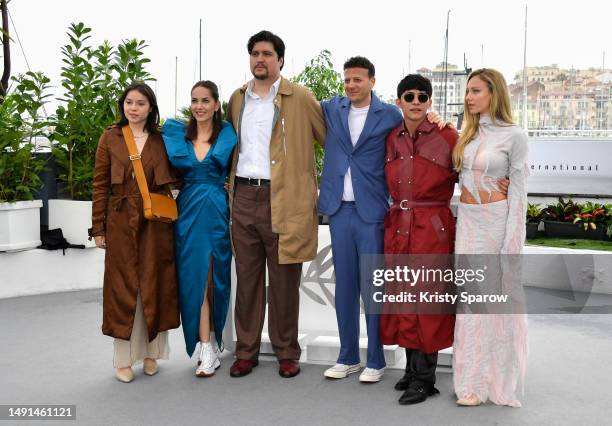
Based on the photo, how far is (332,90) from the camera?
289 inches

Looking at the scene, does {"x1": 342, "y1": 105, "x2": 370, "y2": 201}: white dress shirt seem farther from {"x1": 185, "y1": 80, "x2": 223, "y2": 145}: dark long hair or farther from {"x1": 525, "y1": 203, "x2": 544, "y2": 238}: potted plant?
{"x1": 525, "y1": 203, "x2": 544, "y2": 238}: potted plant

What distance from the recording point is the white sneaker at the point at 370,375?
132 inches

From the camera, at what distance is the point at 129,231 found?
3367mm

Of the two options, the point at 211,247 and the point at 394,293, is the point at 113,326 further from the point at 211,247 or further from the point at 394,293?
the point at 394,293

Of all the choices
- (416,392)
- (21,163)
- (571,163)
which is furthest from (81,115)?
(571,163)

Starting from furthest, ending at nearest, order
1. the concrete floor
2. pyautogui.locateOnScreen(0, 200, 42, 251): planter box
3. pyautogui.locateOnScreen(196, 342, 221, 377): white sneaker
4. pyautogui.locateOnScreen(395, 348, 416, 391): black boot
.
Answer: pyautogui.locateOnScreen(0, 200, 42, 251): planter box → pyautogui.locateOnScreen(196, 342, 221, 377): white sneaker → pyautogui.locateOnScreen(395, 348, 416, 391): black boot → the concrete floor

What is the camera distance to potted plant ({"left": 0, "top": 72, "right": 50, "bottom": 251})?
17.2 ft

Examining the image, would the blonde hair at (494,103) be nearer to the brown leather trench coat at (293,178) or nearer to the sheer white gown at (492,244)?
the sheer white gown at (492,244)

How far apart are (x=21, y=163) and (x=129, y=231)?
2.50 m

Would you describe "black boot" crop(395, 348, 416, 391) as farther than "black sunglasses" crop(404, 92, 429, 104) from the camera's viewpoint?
Yes

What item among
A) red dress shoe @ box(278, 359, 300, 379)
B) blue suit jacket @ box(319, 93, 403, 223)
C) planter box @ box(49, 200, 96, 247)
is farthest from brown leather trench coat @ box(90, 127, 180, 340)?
planter box @ box(49, 200, 96, 247)

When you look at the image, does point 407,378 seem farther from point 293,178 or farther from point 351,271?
point 293,178

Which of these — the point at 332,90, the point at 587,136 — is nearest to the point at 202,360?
the point at 332,90

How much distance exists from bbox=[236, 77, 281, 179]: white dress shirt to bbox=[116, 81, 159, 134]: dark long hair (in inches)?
16.3
